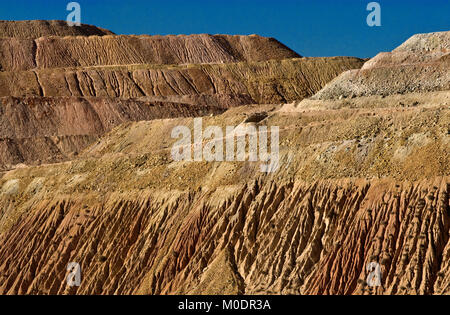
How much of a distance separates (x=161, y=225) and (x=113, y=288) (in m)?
4.65

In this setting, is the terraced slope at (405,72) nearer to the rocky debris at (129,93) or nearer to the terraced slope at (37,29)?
the rocky debris at (129,93)

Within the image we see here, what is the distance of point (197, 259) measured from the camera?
179ft

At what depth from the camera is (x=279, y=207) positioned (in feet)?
179

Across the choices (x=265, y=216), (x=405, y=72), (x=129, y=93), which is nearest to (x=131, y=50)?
(x=129, y=93)

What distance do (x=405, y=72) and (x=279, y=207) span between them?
1882 cm

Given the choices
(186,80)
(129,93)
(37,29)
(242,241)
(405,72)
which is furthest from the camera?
(37,29)

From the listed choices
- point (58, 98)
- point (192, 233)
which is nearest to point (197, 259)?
point (192, 233)

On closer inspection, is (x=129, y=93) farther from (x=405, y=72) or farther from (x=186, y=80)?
(x=405, y=72)

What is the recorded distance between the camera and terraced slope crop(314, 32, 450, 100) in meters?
66.9

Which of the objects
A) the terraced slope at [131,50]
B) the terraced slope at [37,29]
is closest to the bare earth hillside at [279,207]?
the terraced slope at [131,50]

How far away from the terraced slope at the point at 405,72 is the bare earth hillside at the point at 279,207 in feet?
0.40

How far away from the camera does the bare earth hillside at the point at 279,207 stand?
4906 centimetres
